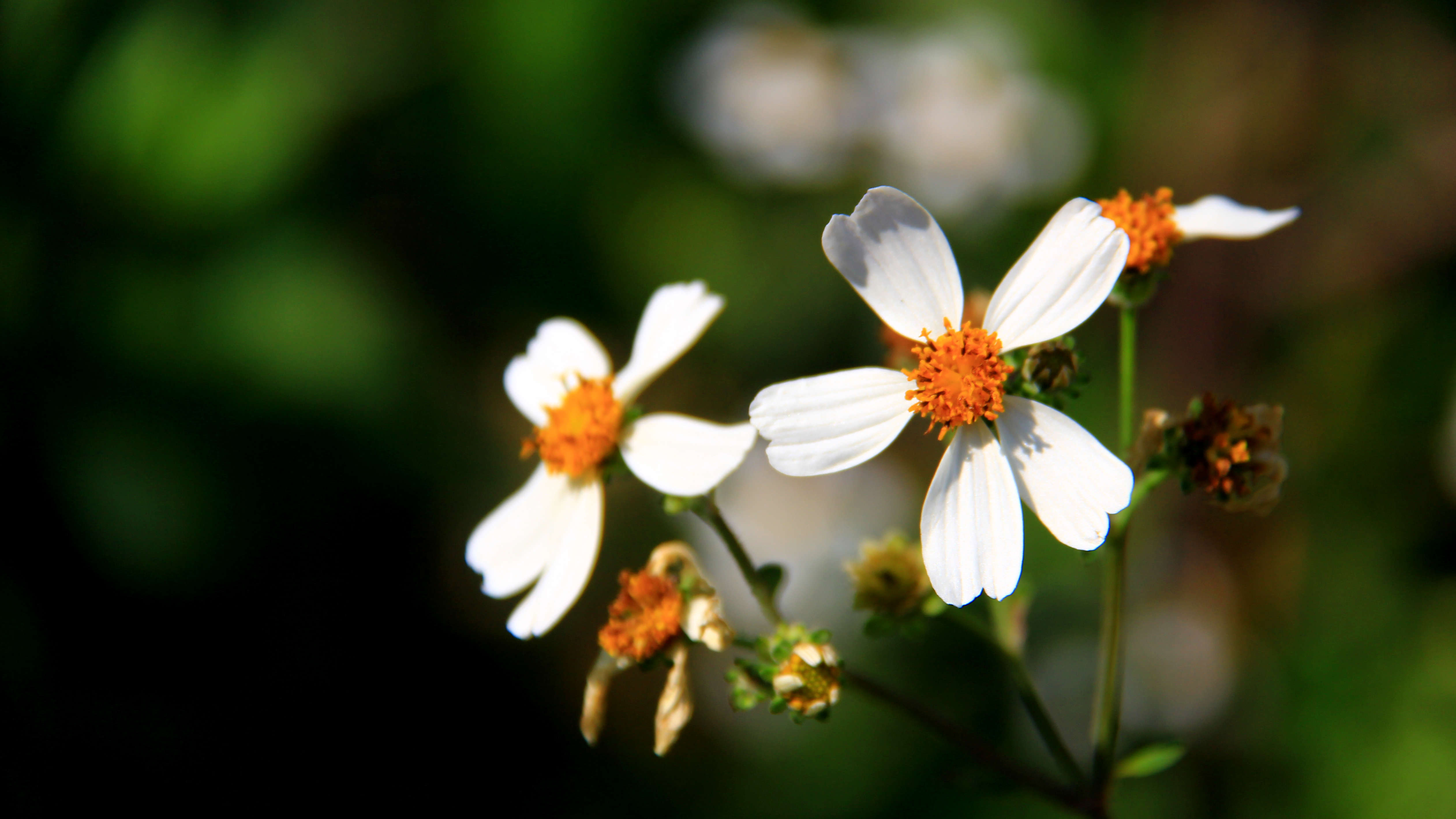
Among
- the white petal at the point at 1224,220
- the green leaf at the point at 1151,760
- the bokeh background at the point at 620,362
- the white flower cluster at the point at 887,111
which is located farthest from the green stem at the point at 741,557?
the white flower cluster at the point at 887,111

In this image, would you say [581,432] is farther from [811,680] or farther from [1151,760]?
[1151,760]

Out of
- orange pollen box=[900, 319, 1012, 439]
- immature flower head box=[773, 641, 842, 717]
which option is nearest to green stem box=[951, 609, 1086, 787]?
immature flower head box=[773, 641, 842, 717]

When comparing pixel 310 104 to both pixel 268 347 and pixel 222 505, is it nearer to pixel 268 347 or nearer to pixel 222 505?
pixel 268 347

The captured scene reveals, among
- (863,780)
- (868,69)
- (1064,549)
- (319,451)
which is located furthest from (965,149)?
(319,451)

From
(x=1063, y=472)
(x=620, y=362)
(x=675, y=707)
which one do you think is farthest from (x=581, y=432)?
(x=620, y=362)

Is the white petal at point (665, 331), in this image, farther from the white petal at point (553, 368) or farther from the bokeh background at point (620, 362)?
the bokeh background at point (620, 362)

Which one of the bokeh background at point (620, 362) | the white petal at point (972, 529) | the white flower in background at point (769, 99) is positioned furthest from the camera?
the white flower in background at point (769, 99)
